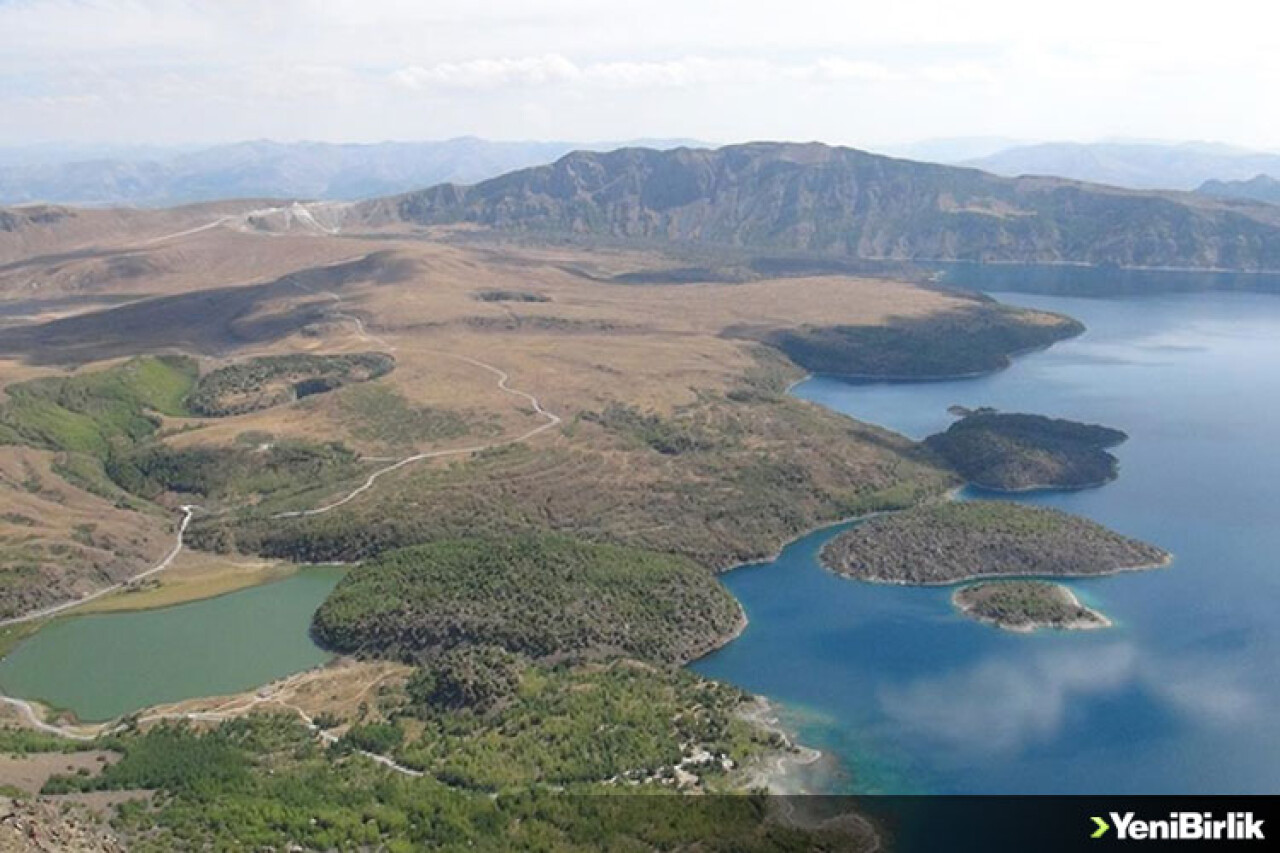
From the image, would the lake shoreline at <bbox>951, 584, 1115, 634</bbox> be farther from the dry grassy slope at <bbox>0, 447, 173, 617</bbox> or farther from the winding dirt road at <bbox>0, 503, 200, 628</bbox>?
the dry grassy slope at <bbox>0, 447, 173, 617</bbox>

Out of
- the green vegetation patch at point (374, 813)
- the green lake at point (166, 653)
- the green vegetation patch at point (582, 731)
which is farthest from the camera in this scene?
the green lake at point (166, 653)

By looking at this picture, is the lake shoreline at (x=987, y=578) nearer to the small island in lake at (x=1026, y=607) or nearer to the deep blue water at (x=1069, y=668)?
the deep blue water at (x=1069, y=668)

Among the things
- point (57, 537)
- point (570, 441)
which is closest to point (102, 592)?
point (57, 537)

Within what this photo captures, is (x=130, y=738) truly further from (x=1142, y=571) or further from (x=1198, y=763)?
(x=1142, y=571)

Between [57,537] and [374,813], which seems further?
[57,537]

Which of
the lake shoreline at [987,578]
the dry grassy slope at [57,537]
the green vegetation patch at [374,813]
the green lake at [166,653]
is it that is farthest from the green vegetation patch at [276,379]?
the lake shoreline at [987,578]

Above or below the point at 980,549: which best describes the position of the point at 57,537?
below

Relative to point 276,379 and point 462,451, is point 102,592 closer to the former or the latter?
point 462,451
